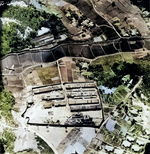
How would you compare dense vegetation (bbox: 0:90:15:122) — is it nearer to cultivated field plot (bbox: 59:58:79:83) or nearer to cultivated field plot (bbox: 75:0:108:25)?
cultivated field plot (bbox: 59:58:79:83)

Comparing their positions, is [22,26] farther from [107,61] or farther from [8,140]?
[8,140]

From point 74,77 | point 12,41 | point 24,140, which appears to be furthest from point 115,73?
point 12,41

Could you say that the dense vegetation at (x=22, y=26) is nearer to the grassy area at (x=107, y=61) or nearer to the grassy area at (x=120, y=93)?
the grassy area at (x=107, y=61)

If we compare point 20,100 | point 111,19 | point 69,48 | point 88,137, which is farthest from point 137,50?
point 20,100

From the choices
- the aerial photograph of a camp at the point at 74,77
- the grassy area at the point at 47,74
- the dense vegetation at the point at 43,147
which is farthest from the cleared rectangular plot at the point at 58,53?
the dense vegetation at the point at 43,147

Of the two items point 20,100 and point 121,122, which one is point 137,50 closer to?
point 121,122
